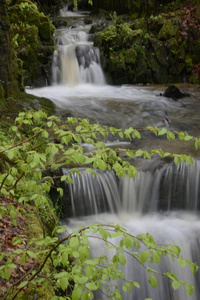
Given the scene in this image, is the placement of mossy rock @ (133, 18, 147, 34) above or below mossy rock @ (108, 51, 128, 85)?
above

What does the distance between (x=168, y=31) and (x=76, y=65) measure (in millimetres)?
4886

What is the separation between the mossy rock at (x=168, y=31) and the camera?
13.8 meters

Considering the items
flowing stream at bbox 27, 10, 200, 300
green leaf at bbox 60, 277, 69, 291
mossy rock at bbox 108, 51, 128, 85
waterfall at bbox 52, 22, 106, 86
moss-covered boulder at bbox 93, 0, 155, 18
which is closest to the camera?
green leaf at bbox 60, 277, 69, 291

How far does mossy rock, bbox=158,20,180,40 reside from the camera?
13.8 metres

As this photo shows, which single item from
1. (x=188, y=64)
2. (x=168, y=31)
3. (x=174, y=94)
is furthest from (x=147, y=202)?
(x=168, y=31)

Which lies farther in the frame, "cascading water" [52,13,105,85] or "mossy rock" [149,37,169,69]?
"mossy rock" [149,37,169,69]

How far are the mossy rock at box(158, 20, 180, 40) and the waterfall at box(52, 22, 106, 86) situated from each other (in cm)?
329

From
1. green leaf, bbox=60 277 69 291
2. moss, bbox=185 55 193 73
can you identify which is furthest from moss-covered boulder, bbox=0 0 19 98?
moss, bbox=185 55 193 73

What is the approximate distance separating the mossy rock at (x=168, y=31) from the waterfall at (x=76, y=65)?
3286mm

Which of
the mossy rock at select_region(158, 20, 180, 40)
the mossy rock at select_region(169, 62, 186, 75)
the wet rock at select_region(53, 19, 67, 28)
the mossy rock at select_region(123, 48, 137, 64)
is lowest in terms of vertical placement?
the mossy rock at select_region(169, 62, 186, 75)

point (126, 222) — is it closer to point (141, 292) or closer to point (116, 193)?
point (116, 193)

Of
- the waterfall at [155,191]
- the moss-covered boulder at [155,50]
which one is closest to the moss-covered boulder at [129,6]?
the moss-covered boulder at [155,50]

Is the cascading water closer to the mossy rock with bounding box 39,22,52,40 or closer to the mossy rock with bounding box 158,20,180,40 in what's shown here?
the mossy rock with bounding box 39,22,52,40

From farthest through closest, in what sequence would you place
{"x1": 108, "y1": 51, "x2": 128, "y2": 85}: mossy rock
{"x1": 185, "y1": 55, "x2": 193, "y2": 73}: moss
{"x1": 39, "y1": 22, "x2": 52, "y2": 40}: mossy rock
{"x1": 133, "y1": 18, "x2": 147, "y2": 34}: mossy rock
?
{"x1": 133, "y1": 18, "x2": 147, "y2": 34}: mossy rock, {"x1": 185, "y1": 55, "x2": 193, "y2": 73}: moss, {"x1": 108, "y1": 51, "x2": 128, "y2": 85}: mossy rock, {"x1": 39, "y1": 22, "x2": 52, "y2": 40}: mossy rock
